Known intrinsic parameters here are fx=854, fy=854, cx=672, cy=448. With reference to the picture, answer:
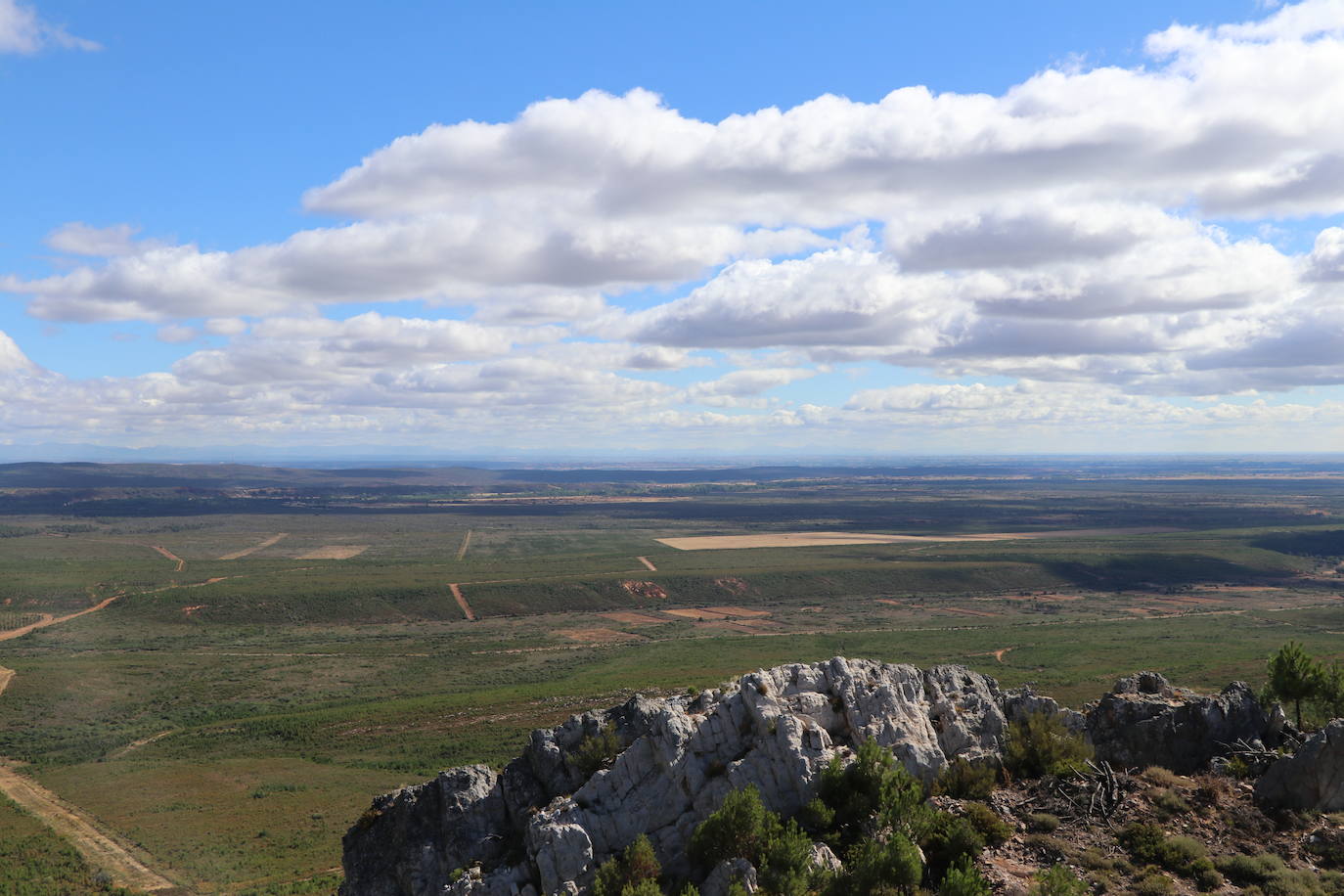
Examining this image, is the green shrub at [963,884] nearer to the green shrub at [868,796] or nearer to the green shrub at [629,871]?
the green shrub at [868,796]

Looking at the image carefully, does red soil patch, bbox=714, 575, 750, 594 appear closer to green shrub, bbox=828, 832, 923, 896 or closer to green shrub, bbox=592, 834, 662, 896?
green shrub, bbox=592, 834, 662, 896

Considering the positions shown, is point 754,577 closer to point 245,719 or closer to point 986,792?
point 245,719

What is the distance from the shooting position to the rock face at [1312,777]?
1086 inches

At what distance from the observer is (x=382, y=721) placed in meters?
80.2

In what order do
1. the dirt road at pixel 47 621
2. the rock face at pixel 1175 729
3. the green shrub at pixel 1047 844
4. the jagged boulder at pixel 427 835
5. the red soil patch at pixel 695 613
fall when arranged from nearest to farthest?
the green shrub at pixel 1047 844 < the rock face at pixel 1175 729 < the jagged boulder at pixel 427 835 < the dirt road at pixel 47 621 < the red soil patch at pixel 695 613

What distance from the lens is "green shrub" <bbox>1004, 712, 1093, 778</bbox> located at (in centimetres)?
3145

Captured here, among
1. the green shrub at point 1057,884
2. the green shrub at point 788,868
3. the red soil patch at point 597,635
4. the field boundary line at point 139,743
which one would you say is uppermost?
the green shrub at point 1057,884

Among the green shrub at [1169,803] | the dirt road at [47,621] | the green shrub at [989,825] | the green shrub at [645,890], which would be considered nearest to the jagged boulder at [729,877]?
→ the green shrub at [645,890]

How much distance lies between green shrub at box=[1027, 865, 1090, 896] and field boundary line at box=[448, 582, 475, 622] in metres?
130

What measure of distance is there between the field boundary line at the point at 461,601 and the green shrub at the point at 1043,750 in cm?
12338

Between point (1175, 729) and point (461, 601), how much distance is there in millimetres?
136063

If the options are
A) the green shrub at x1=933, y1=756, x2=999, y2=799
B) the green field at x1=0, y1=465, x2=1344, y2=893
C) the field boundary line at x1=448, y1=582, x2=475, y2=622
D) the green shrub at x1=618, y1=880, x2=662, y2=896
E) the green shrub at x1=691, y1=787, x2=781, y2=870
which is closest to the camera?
the green shrub at x1=618, y1=880, x2=662, y2=896

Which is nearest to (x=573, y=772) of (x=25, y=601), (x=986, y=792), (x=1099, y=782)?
(x=986, y=792)

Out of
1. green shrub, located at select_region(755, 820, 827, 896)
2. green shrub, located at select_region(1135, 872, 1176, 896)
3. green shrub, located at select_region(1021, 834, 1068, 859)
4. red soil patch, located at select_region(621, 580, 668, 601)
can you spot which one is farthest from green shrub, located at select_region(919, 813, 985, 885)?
red soil patch, located at select_region(621, 580, 668, 601)
